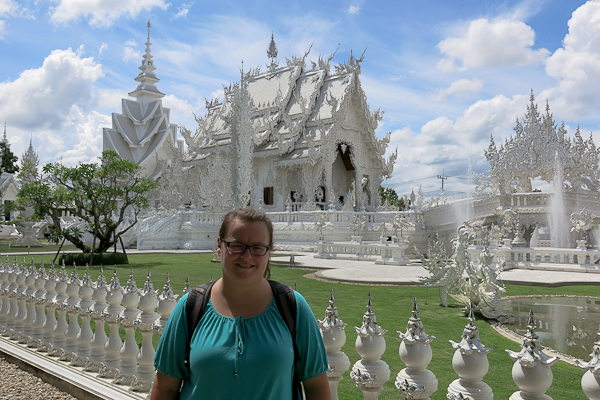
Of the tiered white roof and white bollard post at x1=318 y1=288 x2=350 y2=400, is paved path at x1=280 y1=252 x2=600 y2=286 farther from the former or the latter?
the tiered white roof

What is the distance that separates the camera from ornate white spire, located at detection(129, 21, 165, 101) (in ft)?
141

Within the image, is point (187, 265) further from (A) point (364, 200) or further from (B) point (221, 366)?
(A) point (364, 200)

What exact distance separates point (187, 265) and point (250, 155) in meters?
12.0

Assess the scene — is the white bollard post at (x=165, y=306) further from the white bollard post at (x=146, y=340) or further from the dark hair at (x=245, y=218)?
the dark hair at (x=245, y=218)

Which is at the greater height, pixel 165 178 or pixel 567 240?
pixel 165 178

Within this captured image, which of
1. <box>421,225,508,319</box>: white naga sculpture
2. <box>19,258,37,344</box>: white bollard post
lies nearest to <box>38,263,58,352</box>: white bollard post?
<box>19,258,37,344</box>: white bollard post

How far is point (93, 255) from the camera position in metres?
13.4

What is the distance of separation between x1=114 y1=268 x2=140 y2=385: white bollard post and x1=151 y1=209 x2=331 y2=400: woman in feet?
5.68

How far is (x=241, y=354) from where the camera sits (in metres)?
1.69

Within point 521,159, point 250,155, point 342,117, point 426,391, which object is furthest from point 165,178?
point 426,391

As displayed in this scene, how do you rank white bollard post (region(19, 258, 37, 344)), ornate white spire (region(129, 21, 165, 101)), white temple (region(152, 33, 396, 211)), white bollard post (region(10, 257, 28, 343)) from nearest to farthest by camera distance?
white bollard post (region(19, 258, 37, 344)) → white bollard post (region(10, 257, 28, 343)) → white temple (region(152, 33, 396, 211)) → ornate white spire (region(129, 21, 165, 101))

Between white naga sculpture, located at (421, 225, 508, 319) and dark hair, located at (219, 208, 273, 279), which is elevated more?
dark hair, located at (219, 208, 273, 279)

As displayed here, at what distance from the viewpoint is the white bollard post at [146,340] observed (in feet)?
10.6

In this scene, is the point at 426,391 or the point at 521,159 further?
the point at 521,159
